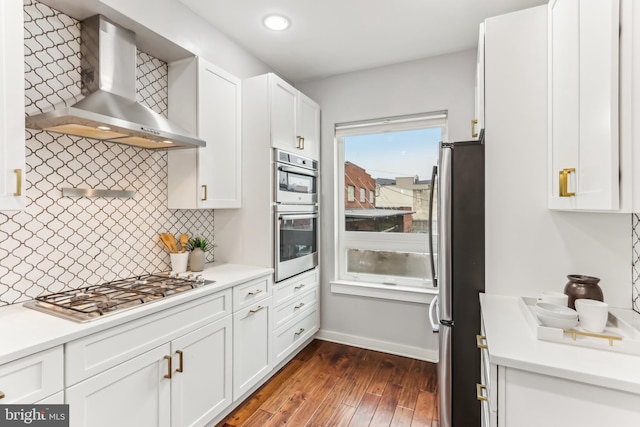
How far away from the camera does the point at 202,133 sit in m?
2.15

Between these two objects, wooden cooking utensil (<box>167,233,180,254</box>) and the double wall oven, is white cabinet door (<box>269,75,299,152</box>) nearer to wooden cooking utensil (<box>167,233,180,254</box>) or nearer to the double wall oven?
the double wall oven

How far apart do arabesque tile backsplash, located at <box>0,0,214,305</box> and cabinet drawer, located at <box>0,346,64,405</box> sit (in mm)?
601

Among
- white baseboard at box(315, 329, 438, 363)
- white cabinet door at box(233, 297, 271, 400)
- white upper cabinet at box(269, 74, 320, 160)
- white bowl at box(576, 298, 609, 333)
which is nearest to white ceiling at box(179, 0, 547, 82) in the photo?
white upper cabinet at box(269, 74, 320, 160)

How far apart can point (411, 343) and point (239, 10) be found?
3.00 meters

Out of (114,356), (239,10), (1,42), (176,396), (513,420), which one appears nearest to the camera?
(513,420)

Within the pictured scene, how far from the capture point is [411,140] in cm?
295

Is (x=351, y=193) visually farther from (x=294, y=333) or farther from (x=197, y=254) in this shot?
(x=197, y=254)

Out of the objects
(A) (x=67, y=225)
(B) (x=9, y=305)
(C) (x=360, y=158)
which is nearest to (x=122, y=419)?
(B) (x=9, y=305)

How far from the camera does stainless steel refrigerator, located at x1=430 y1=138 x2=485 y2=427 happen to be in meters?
1.72

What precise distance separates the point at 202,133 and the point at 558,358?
219cm

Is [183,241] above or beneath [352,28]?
beneath

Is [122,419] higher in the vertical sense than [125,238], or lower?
lower

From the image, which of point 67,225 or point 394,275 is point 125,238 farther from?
point 394,275

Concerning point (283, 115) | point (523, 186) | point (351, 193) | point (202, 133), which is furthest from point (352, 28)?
point (523, 186)
